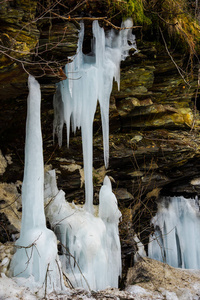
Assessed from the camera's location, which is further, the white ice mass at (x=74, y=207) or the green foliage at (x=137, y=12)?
the green foliage at (x=137, y=12)

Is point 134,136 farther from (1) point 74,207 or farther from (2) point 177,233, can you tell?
(2) point 177,233

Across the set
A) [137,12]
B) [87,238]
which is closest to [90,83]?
[137,12]

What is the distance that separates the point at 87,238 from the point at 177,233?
3112 mm

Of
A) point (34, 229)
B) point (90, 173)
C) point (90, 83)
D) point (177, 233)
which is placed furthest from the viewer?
point (177, 233)

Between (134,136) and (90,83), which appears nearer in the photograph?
(90,83)

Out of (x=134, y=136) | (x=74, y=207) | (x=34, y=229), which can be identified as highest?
(x=134, y=136)

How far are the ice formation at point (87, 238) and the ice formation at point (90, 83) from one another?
11.6 inches

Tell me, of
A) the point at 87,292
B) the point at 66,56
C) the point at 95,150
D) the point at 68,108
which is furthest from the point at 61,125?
the point at 87,292

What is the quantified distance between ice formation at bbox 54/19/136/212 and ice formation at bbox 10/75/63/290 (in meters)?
0.65

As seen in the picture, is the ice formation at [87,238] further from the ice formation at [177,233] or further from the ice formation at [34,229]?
the ice formation at [177,233]

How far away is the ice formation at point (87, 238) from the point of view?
447 centimetres

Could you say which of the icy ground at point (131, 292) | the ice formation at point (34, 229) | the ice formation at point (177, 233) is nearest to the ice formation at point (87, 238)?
the icy ground at point (131, 292)

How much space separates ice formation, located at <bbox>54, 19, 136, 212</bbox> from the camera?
4.45 meters

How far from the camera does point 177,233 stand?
22.9ft
